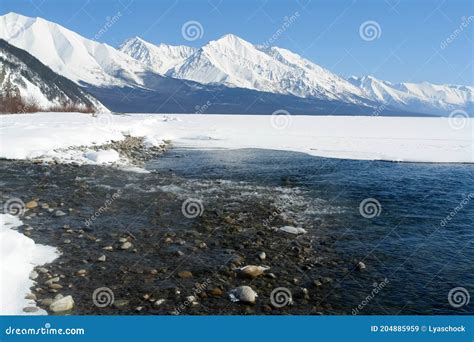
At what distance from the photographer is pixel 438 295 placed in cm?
920

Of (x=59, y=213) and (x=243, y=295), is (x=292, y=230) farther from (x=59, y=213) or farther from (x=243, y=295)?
(x=59, y=213)

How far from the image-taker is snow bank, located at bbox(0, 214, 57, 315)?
7820 mm

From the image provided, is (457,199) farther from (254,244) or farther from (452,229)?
(254,244)

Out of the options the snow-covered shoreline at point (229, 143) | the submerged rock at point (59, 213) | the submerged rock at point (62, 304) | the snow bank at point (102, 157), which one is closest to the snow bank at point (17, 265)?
the submerged rock at point (62, 304)

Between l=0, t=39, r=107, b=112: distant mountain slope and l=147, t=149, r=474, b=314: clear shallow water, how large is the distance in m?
75.3

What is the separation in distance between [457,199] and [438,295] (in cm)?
967

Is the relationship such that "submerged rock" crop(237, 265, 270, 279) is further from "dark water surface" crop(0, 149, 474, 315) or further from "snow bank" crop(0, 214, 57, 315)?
"snow bank" crop(0, 214, 57, 315)

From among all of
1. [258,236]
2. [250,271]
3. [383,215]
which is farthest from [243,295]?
[383,215]

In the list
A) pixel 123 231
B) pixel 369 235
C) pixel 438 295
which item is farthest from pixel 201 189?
pixel 438 295

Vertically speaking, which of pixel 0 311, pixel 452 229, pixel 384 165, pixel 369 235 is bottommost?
pixel 0 311

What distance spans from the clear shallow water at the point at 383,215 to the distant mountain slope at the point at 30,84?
247ft

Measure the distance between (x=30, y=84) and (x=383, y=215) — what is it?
110892 millimetres

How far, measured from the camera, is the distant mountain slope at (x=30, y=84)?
96.9 meters

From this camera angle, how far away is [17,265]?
900 cm
